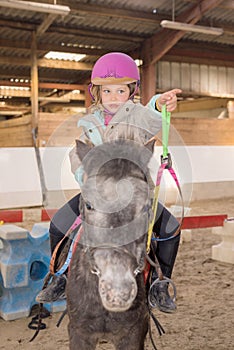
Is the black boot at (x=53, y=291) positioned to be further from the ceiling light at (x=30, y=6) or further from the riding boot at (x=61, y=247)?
the ceiling light at (x=30, y=6)

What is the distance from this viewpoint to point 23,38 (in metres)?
13.0

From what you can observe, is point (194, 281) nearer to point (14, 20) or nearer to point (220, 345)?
point (220, 345)

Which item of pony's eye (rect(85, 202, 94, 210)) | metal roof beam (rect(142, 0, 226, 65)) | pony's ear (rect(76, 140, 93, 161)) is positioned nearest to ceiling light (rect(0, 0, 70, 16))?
metal roof beam (rect(142, 0, 226, 65))

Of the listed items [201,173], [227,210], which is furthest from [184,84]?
[227,210]

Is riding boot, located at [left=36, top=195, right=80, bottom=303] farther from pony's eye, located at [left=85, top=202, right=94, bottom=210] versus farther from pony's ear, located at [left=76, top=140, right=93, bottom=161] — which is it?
pony's eye, located at [left=85, top=202, right=94, bottom=210]

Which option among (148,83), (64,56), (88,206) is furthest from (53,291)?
(64,56)

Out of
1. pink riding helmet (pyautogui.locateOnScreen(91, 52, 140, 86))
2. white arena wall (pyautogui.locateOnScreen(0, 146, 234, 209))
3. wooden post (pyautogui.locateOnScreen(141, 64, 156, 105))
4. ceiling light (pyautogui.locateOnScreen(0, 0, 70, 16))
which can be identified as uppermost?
ceiling light (pyautogui.locateOnScreen(0, 0, 70, 16))

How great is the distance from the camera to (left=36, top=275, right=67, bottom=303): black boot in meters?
2.35

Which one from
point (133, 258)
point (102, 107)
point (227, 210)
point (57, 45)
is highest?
point (57, 45)

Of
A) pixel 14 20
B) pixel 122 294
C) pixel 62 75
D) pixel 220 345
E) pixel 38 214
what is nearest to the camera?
pixel 122 294

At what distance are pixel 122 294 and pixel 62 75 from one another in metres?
17.0

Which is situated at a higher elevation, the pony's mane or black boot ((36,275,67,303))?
the pony's mane

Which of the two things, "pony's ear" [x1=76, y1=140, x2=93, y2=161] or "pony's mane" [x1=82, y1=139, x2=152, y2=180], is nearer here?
"pony's mane" [x1=82, y1=139, x2=152, y2=180]

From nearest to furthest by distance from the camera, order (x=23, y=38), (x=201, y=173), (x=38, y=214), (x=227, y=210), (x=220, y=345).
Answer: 1. (x=220, y=345)
2. (x=38, y=214)
3. (x=227, y=210)
4. (x=201, y=173)
5. (x=23, y=38)
